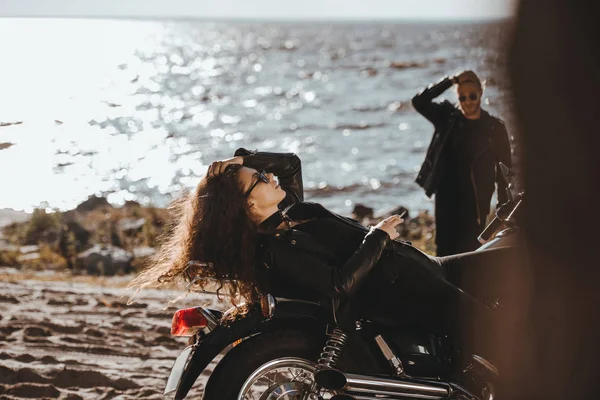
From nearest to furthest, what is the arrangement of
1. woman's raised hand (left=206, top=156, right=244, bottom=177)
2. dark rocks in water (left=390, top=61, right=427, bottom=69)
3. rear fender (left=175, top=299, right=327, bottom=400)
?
rear fender (left=175, top=299, right=327, bottom=400) → woman's raised hand (left=206, top=156, right=244, bottom=177) → dark rocks in water (left=390, top=61, right=427, bottom=69)

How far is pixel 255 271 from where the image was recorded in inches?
150

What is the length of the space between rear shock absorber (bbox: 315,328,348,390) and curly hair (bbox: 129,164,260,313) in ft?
1.26

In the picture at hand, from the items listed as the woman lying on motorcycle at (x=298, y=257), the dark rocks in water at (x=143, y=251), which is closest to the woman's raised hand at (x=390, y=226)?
the woman lying on motorcycle at (x=298, y=257)

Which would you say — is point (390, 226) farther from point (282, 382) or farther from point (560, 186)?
point (560, 186)

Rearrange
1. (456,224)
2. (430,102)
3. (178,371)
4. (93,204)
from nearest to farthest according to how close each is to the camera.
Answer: (178,371) < (456,224) < (430,102) < (93,204)

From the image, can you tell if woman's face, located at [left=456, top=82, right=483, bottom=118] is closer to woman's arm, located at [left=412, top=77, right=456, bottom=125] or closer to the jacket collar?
woman's arm, located at [left=412, top=77, right=456, bottom=125]

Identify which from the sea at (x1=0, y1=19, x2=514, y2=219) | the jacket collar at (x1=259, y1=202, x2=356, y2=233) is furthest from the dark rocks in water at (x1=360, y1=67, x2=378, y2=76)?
the jacket collar at (x1=259, y1=202, x2=356, y2=233)

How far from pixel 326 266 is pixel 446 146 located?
9.27 ft

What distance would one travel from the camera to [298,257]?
3.76 metres

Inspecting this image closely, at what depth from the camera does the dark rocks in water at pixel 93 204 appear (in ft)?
55.7

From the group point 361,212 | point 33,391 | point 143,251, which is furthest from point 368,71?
point 33,391

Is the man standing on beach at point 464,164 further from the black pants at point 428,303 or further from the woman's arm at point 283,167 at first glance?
the black pants at point 428,303

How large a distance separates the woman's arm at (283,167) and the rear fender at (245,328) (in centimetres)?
77

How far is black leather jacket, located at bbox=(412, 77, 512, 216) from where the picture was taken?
621 cm
